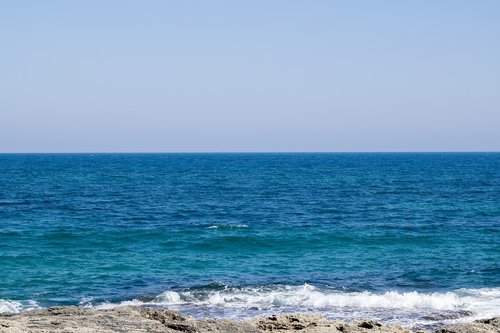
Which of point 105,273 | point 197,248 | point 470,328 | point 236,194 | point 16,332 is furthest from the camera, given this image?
point 236,194

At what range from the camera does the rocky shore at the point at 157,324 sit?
44.6ft

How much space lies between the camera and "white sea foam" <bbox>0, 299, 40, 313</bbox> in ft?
77.5

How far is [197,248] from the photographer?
37.2 m

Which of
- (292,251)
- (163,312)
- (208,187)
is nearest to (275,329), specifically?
(163,312)

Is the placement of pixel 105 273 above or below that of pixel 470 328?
below

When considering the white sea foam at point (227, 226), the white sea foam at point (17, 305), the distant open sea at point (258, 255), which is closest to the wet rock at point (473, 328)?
the distant open sea at point (258, 255)

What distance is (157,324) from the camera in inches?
557

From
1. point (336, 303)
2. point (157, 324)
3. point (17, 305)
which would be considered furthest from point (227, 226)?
point (157, 324)

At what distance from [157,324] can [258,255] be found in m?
21.4

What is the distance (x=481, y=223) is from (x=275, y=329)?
114 ft

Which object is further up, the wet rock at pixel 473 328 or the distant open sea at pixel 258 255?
the wet rock at pixel 473 328

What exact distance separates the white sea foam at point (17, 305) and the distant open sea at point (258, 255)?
74 mm

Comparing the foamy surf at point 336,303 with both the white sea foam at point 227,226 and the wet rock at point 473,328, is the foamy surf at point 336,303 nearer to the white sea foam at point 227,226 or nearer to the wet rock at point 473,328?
the wet rock at point 473,328

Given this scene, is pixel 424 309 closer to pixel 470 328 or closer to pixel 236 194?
pixel 470 328
